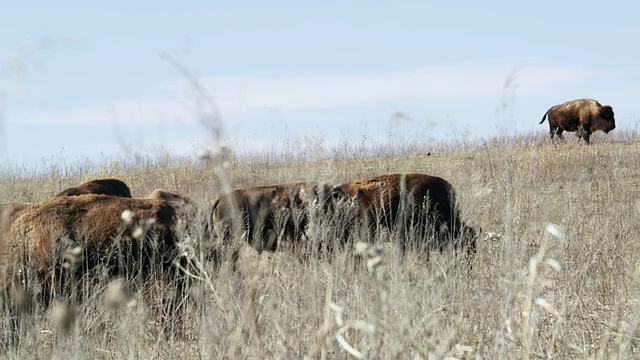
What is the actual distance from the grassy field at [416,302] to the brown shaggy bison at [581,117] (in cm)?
1236

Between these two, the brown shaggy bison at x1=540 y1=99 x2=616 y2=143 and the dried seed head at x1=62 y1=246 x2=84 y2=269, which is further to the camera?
the brown shaggy bison at x1=540 y1=99 x2=616 y2=143

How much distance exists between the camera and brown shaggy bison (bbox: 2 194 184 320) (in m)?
6.05

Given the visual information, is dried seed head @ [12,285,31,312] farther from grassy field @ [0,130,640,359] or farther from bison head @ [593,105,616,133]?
bison head @ [593,105,616,133]

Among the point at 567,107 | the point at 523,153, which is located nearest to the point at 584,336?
the point at 523,153

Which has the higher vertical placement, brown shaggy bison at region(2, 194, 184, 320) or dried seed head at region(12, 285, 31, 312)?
brown shaggy bison at region(2, 194, 184, 320)

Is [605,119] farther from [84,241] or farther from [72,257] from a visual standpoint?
[72,257]

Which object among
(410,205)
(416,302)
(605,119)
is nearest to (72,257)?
(416,302)

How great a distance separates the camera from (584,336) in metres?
4.39

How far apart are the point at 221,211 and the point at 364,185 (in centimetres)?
159

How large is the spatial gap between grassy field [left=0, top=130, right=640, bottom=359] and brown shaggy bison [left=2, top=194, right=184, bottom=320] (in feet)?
0.98

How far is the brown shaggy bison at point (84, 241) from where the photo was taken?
605 cm

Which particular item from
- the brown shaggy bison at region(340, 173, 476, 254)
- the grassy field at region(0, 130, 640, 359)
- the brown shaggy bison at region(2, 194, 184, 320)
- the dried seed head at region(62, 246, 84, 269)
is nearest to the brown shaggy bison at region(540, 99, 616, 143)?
the grassy field at region(0, 130, 640, 359)

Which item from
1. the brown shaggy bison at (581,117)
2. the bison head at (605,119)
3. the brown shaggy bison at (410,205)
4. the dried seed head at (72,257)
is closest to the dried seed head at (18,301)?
the dried seed head at (72,257)

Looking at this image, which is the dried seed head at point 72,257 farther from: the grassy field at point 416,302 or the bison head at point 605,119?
the bison head at point 605,119
